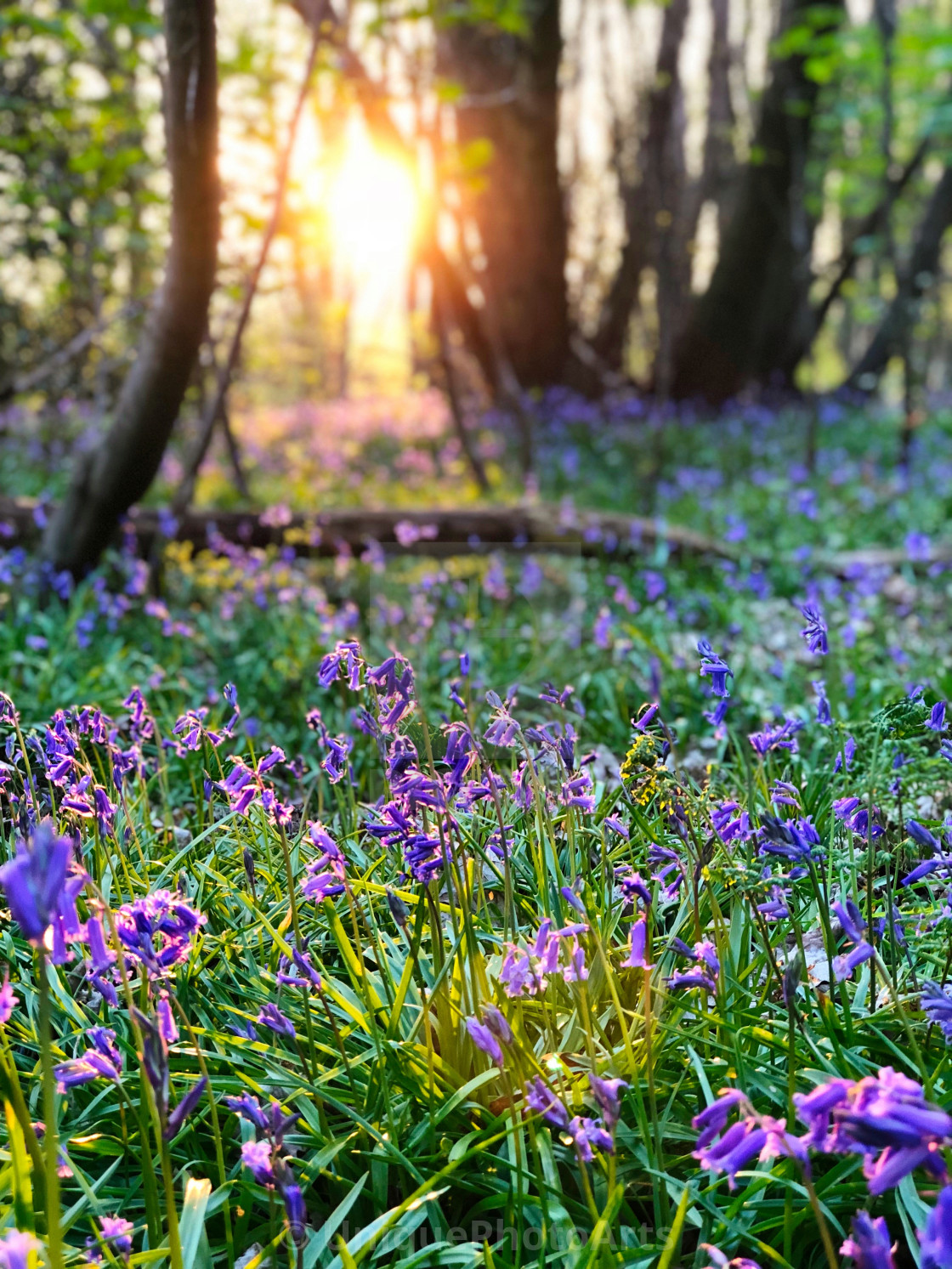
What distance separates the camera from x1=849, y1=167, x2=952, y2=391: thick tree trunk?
8.54 metres

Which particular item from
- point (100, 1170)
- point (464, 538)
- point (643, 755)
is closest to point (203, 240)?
point (464, 538)

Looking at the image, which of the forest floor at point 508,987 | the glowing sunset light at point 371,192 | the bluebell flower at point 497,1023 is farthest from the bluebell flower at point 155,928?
the glowing sunset light at point 371,192

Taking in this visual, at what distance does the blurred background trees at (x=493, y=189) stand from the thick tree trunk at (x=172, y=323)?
41 millimetres

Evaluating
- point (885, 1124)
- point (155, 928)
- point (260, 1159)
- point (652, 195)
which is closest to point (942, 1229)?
point (885, 1124)

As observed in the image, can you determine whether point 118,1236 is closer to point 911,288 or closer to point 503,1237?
point 503,1237

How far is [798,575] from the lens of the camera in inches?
214

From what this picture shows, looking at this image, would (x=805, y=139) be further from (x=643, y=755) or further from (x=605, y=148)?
(x=643, y=755)

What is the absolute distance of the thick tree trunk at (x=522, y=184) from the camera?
423 inches

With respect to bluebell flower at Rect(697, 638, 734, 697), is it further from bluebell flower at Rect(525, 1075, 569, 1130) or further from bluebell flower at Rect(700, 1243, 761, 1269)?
bluebell flower at Rect(700, 1243, 761, 1269)

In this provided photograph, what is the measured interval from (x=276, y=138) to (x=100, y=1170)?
18.3 feet

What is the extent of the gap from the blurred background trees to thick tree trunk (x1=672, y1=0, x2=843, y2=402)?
34 mm

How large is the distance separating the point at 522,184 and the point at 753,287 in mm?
3826

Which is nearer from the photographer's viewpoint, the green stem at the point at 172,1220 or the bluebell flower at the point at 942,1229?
the bluebell flower at the point at 942,1229

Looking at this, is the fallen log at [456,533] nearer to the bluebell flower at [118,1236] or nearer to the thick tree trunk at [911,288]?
the thick tree trunk at [911,288]
